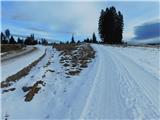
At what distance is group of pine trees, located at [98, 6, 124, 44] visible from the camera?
80.4 m

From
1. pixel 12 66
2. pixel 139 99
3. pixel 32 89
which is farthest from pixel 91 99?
pixel 12 66

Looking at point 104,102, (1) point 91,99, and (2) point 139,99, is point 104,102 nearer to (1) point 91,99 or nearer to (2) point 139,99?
(1) point 91,99

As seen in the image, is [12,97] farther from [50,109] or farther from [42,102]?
[50,109]

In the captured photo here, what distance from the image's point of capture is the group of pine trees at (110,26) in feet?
264

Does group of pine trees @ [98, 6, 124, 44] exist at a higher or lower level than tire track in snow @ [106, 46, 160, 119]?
higher

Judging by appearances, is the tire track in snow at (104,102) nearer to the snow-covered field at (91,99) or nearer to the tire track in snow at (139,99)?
the snow-covered field at (91,99)

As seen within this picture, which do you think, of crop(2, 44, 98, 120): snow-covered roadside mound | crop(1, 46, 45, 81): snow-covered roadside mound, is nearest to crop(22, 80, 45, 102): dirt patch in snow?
crop(2, 44, 98, 120): snow-covered roadside mound

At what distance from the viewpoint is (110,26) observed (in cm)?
8031

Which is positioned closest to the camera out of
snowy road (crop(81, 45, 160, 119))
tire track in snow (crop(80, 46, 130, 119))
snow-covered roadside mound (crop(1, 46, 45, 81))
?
tire track in snow (crop(80, 46, 130, 119))

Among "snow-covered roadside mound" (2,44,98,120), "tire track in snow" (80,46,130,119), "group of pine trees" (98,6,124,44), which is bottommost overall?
"snow-covered roadside mound" (2,44,98,120)

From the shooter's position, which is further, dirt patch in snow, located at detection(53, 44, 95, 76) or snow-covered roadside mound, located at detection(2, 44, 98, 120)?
dirt patch in snow, located at detection(53, 44, 95, 76)

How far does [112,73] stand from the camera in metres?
14.2

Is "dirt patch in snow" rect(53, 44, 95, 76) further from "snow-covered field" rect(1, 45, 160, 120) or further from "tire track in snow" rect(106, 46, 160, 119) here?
"tire track in snow" rect(106, 46, 160, 119)

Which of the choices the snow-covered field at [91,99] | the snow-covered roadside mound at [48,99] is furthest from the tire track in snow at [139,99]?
the snow-covered roadside mound at [48,99]
